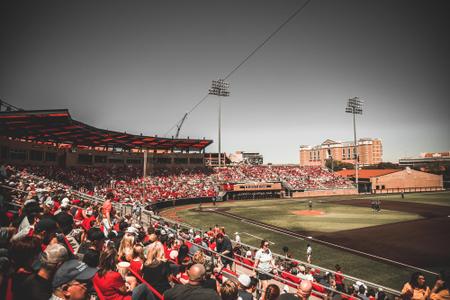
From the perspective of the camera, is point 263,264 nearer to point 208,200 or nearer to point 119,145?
point 208,200

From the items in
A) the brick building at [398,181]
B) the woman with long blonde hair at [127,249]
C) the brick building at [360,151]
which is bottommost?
the brick building at [398,181]

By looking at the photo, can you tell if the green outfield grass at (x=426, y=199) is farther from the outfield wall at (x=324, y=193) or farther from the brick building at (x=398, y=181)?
the brick building at (x=398, y=181)

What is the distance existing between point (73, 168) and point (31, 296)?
1703 inches

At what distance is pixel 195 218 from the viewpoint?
101 ft

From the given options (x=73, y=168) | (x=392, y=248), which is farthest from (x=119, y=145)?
(x=392, y=248)

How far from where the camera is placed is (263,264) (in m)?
8.09

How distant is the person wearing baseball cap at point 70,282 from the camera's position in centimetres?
290

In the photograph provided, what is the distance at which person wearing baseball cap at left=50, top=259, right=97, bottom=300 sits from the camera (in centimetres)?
290

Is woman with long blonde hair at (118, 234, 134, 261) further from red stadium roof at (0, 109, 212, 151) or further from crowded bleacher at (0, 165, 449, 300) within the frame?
red stadium roof at (0, 109, 212, 151)

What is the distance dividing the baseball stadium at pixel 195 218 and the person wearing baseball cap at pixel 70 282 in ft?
1.08

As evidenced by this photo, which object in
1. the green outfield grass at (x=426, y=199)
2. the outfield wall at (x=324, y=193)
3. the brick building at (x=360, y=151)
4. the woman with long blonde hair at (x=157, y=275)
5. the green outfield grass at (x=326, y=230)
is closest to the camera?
the woman with long blonde hair at (x=157, y=275)

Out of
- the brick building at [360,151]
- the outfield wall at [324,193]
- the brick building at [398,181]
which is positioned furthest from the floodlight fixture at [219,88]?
the brick building at [360,151]

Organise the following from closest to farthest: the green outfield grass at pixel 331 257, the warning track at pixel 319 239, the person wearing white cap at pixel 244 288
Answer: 1. the person wearing white cap at pixel 244 288
2. the green outfield grass at pixel 331 257
3. the warning track at pixel 319 239

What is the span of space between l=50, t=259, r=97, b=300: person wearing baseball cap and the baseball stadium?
1.08 feet
